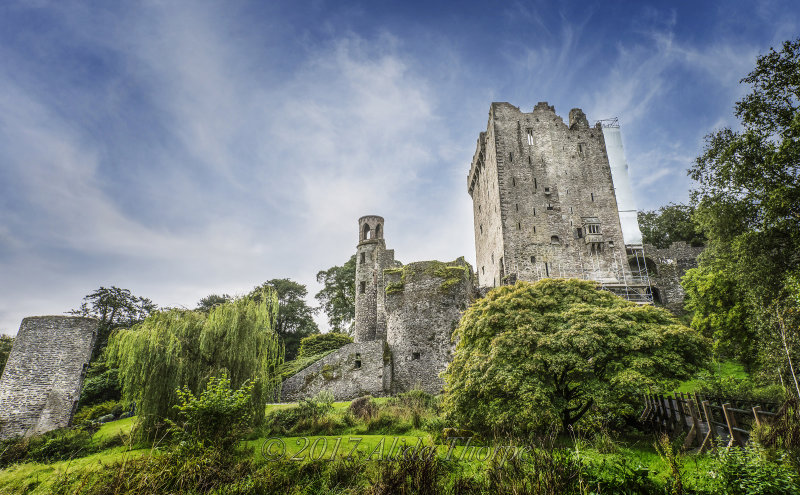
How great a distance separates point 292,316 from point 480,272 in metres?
18.8

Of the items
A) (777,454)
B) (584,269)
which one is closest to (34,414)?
(777,454)

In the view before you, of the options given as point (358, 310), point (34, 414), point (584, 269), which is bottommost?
point (34, 414)

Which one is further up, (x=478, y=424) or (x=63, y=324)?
(x=63, y=324)

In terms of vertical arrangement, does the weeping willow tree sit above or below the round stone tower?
below

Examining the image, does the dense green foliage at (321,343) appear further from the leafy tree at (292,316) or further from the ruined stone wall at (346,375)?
the leafy tree at (292,316)

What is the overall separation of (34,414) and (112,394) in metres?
5.76

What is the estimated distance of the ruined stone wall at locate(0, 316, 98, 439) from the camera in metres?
15.3

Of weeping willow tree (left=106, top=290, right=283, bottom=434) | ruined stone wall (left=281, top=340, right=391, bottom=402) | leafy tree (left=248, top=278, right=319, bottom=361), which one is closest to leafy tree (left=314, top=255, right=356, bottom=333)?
leafy tree (left=248, top=278, right=319, bottom=361)

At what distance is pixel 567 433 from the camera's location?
1058 cm

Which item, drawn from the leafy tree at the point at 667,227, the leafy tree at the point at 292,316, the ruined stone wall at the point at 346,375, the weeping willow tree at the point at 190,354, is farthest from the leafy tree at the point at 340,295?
the leafy tree at the point at 667,227

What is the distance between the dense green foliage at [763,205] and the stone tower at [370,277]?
18.9 meters

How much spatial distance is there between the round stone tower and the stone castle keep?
84 millimetres

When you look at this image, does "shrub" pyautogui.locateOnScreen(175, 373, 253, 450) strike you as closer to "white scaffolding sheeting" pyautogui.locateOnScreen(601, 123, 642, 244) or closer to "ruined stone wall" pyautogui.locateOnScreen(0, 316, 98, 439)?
"ruined stone wall" pyautogui.locateOnScreen(0, 316, 98, 439)

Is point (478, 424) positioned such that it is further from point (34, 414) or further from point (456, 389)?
point (34, 414)
